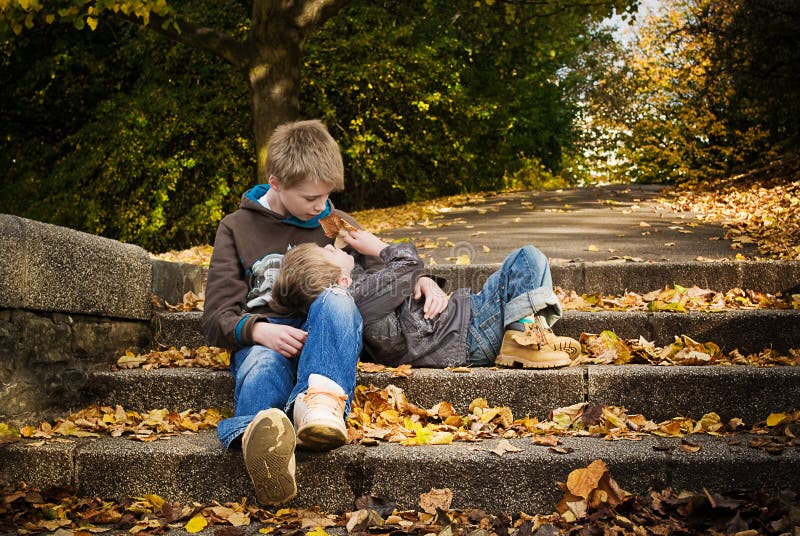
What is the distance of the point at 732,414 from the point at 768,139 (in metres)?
12.5

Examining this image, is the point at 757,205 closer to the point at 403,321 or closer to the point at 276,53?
the point at 276,53

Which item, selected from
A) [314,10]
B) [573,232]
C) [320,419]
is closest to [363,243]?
[320,419]

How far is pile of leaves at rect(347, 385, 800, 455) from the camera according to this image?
2.58m

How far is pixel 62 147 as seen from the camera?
1168cm

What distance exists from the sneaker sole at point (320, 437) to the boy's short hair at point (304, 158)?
1101 millimetres

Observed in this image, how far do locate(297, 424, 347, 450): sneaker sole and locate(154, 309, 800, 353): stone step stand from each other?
1505 millimetres

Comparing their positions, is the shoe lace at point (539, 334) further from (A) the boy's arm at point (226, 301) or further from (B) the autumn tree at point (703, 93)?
(B) the autumn tree at point (703, 93)

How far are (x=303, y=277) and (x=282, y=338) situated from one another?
0.81 ft

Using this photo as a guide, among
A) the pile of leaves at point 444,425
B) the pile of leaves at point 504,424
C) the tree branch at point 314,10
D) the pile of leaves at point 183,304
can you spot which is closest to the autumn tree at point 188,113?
the tree branch at point 314,10

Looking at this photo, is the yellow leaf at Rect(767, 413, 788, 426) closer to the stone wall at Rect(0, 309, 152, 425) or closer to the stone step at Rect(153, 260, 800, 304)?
the stone step at Rect(153, 260, 800, 304)

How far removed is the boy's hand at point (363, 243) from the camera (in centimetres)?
332

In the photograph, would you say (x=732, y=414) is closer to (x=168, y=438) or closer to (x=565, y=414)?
(x=565, y=414)

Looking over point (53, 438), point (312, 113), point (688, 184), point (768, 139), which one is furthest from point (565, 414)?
point (768, 139)

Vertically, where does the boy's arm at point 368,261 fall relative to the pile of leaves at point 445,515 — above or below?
above
